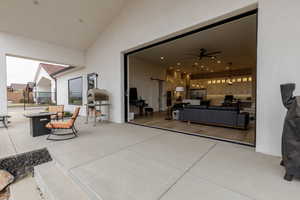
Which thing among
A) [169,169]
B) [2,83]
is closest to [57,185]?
[169,169]

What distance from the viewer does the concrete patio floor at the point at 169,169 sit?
4.95 feet

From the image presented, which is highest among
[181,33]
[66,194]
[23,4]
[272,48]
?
[23,4]

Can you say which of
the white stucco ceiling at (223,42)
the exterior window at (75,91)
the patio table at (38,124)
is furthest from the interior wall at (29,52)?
the white stucco ceiling at (223,42)

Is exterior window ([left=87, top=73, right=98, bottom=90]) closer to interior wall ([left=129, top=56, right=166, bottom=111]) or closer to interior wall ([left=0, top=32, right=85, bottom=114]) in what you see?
interior wall ([left=0, top=32, right=85, bottom=114])

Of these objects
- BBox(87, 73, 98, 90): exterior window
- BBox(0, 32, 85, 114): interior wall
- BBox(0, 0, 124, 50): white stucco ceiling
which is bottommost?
BBox(87, 73, 98, 90): exterior window

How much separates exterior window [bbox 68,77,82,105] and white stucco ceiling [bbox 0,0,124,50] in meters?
2.84

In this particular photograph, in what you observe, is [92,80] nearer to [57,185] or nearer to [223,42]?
[57,185]

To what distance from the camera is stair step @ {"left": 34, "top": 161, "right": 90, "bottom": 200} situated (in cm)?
162

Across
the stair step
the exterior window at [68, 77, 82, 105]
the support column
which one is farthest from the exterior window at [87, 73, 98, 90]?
the stair step

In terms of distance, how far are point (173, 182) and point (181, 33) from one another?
377cm

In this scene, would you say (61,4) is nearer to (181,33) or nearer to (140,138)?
(181,33)

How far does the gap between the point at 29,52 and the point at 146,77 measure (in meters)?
6.00

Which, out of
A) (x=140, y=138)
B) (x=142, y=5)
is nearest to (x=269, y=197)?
(x=140, y=138)

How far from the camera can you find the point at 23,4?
4.45m
